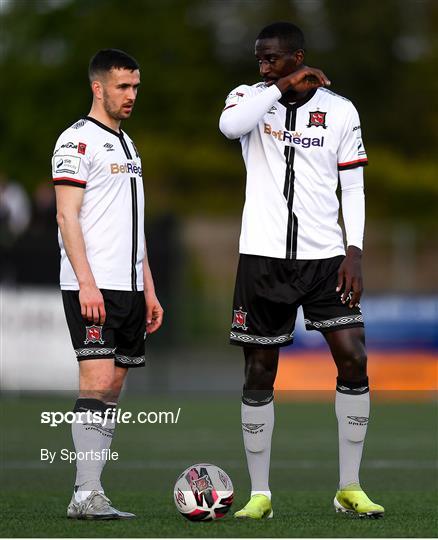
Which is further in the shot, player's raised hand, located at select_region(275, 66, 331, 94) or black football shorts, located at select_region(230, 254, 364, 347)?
black football shorts, located at select_region(230, 254, 364, 347)

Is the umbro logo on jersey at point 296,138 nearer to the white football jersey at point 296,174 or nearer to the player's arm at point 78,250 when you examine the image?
the white football jersey at point 296,174

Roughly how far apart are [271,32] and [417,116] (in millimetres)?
29954

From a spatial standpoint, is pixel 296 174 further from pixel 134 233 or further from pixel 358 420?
pixel 358 420

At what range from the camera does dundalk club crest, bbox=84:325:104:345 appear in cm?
684

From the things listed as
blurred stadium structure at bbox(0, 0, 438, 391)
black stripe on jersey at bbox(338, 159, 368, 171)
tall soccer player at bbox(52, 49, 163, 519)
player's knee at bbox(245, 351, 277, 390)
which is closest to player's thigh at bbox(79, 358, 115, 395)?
tall soccer player at bbox(52, 49, 163, 519)

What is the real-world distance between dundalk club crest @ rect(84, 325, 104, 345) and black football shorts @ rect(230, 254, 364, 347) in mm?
706

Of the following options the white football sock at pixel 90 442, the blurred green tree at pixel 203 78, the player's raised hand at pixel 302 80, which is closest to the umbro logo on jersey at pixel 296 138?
the player's raised hand at pixel 302 80

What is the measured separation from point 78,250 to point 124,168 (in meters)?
0.53

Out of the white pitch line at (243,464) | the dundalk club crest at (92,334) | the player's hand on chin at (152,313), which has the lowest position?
the white pitch line at (243,464)

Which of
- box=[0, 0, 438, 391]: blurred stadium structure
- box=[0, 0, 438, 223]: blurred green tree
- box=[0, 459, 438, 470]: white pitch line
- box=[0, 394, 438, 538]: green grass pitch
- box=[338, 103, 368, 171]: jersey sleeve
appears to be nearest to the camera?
box=[0, 394, 438, 538]: green grass pitch

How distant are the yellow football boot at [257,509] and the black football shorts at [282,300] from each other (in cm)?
78

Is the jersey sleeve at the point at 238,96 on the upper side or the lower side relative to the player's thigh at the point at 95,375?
upper

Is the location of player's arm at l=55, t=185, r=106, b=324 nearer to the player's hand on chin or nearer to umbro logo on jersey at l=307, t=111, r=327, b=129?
the player's hand on chin

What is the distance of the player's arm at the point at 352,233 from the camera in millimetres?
6941
